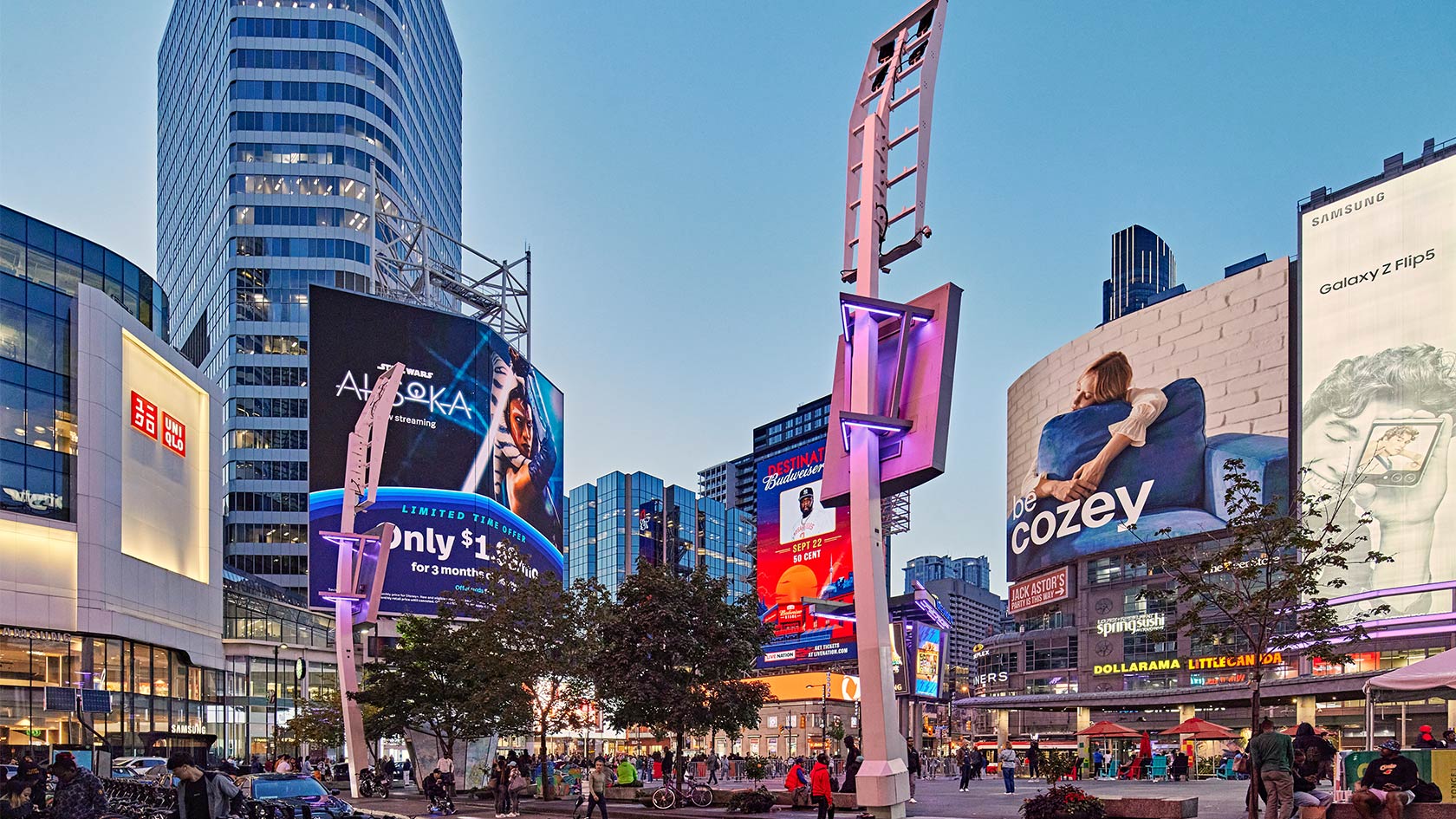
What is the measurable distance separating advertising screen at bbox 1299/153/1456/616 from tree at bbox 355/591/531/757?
187 ft

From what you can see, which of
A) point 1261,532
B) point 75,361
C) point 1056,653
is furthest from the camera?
point 1056,653

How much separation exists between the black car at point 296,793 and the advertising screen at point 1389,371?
71691 millimetres

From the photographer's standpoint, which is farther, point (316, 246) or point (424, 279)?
point (316, 246)

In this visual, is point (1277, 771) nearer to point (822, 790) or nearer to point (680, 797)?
point (822, 790)

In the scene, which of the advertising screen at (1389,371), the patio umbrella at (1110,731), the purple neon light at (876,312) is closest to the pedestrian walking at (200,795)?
the purple neon light at (876,312)

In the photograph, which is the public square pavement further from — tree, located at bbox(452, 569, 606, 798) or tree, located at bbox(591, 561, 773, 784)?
tree, located at bbox(452, 569, 606, 798)

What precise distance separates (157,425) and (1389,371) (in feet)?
241

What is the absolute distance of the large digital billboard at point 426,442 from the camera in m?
77.2

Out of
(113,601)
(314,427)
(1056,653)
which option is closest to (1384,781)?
(113,601)

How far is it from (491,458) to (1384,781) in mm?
71613

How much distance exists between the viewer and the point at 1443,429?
8162 centimetres

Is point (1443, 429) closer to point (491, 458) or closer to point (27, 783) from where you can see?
point (491, 458)

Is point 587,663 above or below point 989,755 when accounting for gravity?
above

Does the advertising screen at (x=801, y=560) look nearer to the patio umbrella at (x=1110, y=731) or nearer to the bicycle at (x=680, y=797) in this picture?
the patio umbrella at (x=1110, y=731)
